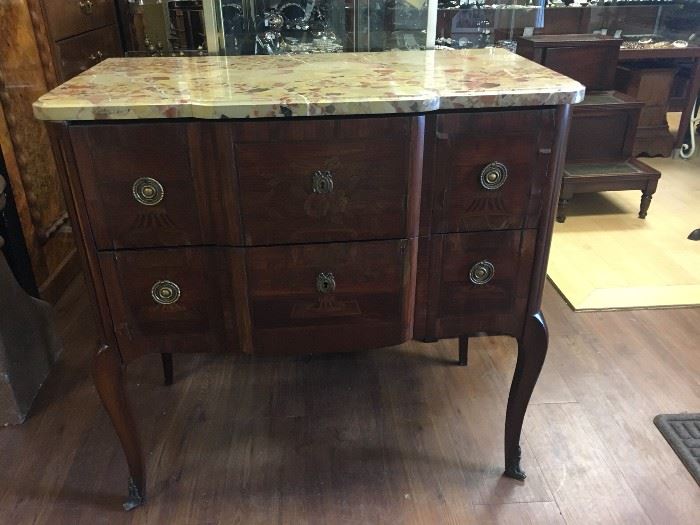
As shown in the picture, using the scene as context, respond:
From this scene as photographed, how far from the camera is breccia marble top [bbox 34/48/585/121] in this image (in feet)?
2.82

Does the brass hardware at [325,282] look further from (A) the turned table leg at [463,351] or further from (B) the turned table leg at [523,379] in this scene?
(A) the turned table leg at [463,351]

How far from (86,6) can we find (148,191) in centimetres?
154

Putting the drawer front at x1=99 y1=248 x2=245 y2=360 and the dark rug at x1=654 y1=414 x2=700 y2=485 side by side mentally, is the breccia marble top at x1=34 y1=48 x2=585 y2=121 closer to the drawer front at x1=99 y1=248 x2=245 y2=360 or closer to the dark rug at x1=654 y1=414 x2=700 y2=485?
the drawer front at x1=99 y1=248 x2=245 y2=360

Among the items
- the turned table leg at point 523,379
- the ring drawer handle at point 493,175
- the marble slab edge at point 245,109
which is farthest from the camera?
the turned table leg at point 523,379

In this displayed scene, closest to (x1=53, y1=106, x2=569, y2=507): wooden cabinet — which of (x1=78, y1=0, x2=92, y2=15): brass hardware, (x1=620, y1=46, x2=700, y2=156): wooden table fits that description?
(x1=78, y1=0, x2=92, y2=15): brass hardware

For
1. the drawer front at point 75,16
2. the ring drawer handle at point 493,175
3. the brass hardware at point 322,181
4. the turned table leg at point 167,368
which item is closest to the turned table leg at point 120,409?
the turned table leg at point 167,368

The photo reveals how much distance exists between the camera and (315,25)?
5.09 feet

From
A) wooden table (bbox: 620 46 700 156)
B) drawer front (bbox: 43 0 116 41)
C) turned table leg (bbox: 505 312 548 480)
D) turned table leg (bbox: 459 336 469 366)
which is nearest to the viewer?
turned table leg (bbox: 505 312 548 480)

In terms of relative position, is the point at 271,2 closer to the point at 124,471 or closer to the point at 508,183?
the point at 508,183

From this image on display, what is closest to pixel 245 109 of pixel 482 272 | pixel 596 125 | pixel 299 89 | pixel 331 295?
pixel 299 89

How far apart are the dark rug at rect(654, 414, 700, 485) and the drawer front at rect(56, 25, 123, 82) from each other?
6.49ft

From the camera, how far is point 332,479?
126 cm

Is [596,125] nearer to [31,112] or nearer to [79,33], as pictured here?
[79,33]

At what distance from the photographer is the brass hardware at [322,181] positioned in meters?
0.92
